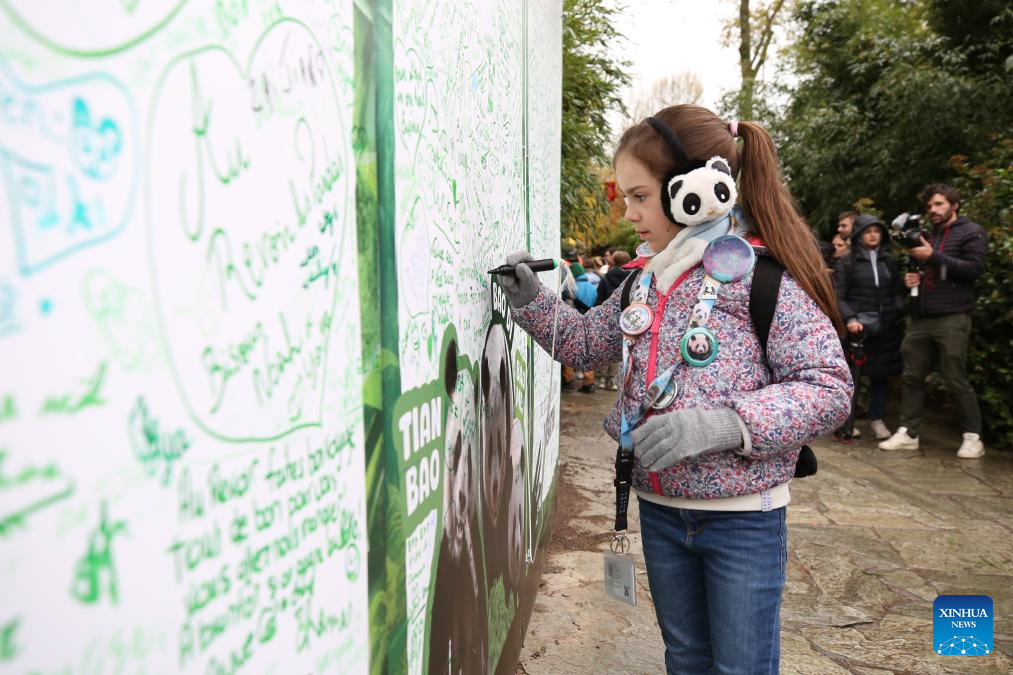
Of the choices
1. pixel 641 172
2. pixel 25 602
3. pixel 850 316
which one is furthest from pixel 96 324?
pixel 850 316

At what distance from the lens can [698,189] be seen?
6.00 feet

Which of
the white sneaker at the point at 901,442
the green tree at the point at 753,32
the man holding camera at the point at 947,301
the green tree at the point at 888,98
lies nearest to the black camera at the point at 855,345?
the man holding camera at the point at 947,301

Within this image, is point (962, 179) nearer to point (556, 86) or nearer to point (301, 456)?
point (556, 86)

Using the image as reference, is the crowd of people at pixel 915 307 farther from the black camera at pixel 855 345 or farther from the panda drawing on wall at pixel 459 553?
the panda drawing on wall at pixel 459 553

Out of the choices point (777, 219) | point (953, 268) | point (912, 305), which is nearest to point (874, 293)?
point (912, 305)

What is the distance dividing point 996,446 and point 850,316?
153 cm

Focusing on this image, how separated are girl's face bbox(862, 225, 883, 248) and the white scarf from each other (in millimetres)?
5607

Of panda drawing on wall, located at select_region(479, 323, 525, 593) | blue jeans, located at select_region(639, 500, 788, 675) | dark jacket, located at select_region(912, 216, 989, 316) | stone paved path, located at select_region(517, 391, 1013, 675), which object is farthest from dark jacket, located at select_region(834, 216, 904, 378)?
blue jeans, located at select_region(639, 500, 788, 675)

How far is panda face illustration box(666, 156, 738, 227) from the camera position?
71.8 inches

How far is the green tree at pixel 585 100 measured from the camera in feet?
27.8

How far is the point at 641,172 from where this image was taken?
198 cm

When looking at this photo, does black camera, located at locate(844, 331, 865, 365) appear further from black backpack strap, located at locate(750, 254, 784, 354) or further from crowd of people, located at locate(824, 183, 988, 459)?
black backpack strap, located at locate(750, 254, 784, 354)

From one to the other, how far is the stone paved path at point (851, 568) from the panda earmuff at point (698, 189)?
193cm

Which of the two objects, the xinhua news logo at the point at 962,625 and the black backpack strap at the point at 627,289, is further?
the xinhua news logo at the point at 962,625
